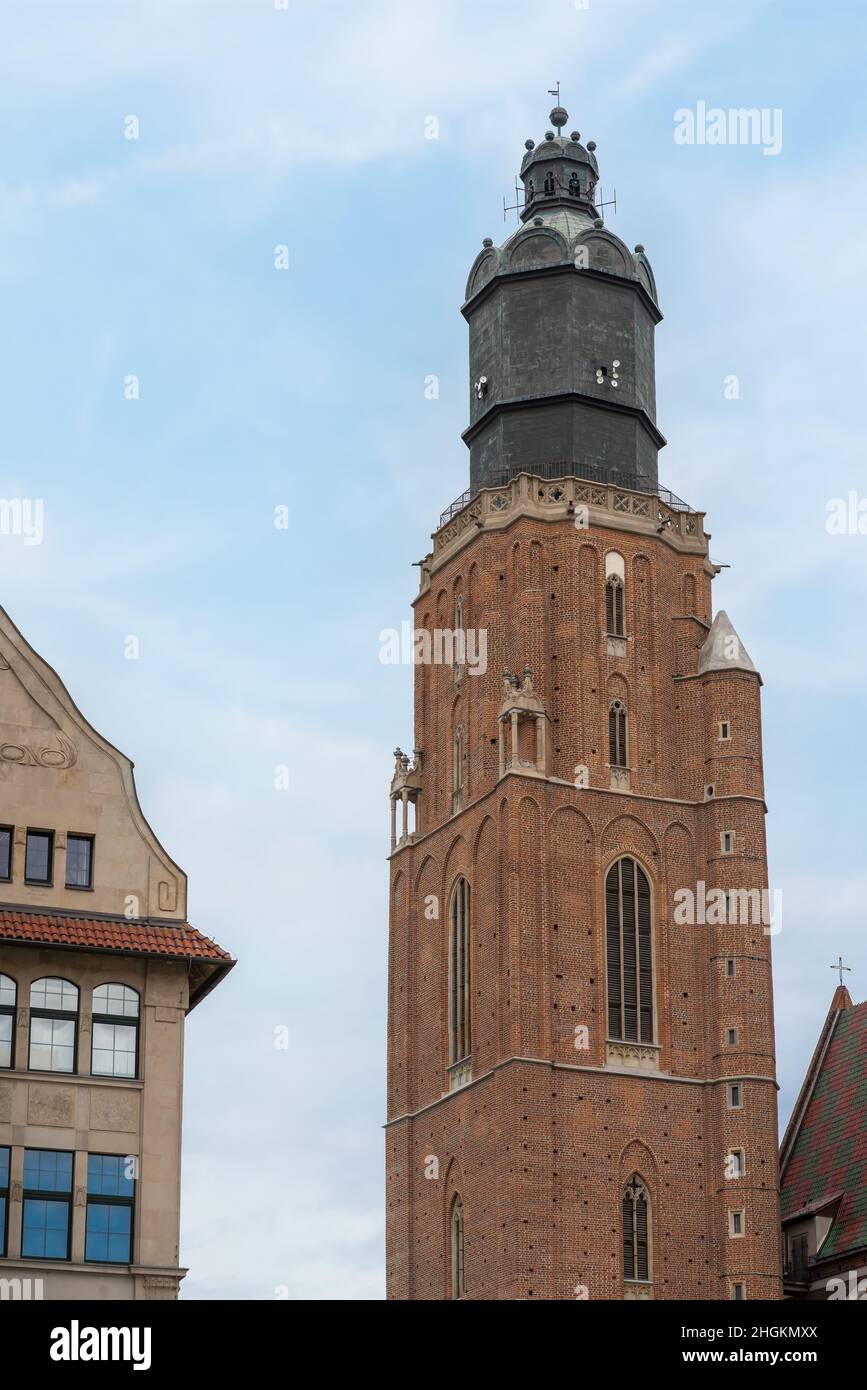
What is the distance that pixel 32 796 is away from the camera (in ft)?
173

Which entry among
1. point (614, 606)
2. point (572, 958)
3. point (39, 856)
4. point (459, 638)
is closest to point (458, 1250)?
point (572, 958)

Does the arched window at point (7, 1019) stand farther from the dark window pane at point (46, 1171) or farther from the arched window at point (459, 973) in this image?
the arched window at point (459, 973)

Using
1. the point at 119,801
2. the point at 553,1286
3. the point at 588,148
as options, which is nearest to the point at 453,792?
the point at 553,1286

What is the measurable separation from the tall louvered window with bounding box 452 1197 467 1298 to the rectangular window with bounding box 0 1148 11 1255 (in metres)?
41.9

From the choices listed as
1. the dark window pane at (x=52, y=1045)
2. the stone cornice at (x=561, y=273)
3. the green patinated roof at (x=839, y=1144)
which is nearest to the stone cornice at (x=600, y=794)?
the green patinated roof at (x=839, y=1144)

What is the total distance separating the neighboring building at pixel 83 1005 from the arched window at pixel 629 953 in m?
39.7

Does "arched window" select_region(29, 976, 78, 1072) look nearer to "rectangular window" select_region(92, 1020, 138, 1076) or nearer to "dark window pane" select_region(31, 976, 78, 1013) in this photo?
"dark window pane" select_region(31, 976, 78, 1013)

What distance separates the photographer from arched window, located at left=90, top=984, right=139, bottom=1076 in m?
51.3

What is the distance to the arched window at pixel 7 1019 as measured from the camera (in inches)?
1984

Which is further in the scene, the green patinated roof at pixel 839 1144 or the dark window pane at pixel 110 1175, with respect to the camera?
the green patinated roof at pixel 839 1144

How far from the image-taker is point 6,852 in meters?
52.2

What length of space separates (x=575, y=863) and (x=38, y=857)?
42.1 metres
